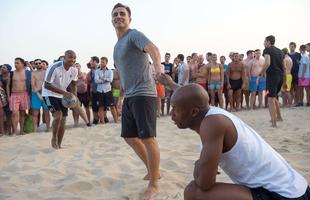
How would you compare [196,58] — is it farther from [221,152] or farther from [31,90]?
[221,152]

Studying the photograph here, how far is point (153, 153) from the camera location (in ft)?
11.8

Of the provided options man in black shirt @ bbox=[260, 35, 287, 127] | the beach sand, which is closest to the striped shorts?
the beach sand

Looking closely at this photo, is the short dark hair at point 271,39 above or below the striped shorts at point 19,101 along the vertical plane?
above

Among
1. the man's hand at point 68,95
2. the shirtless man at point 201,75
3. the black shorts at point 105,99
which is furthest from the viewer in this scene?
the shirtless man at point 201,75

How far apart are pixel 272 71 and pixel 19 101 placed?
558 cm

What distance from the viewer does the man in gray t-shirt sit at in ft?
11.7

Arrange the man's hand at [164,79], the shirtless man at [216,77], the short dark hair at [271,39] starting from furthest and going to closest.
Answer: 1. the shirtless man at [216,77]
2. the short dark hair at [271,39]
3. the man's hand at [164,79]

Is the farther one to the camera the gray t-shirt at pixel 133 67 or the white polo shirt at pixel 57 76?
the white polo shirt at pixel 57 76

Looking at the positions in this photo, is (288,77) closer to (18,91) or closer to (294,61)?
(294,61)

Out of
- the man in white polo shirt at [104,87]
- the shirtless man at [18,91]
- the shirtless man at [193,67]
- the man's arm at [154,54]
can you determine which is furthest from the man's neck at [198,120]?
the shirtless man at [193,67]

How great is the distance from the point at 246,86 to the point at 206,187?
9.43 metres

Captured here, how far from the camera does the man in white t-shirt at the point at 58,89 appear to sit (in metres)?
5.71

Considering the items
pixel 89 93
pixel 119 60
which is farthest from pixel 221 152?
pixel 89 93

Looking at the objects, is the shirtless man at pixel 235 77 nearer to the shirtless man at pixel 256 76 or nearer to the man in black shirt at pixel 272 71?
the shirtless man at pixel 256 76
